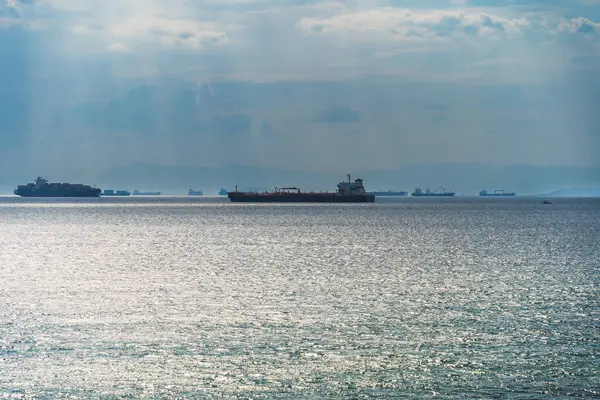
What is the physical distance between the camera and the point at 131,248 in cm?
10388

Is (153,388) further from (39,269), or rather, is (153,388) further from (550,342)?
(39,269)

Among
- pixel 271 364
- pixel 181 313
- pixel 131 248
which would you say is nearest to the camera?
pixel 271 364

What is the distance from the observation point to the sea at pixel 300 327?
3044 centimetres

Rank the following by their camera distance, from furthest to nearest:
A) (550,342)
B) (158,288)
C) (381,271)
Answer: (381,271) < (158,288) < (550,342)

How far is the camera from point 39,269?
7506 cm

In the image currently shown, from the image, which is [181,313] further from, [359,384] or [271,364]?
[359,384]

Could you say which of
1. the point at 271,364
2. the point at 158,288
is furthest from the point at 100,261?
the point at 271,364

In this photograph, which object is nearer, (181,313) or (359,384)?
(359,384)

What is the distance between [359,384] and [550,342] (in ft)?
37.5

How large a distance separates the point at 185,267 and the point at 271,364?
4468cm

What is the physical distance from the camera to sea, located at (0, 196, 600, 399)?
30438 millimetres

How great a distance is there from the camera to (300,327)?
137 feet

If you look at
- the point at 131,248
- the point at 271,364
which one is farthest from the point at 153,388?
the point at 131,248

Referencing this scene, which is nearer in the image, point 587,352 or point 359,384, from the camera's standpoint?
point 359,384
